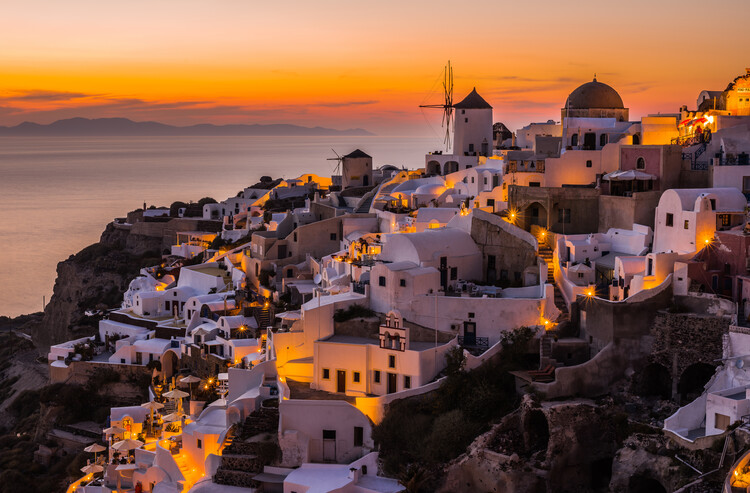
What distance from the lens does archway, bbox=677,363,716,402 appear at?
20969mm

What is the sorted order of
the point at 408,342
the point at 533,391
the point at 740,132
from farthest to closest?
the point at 740,132
the point at 408,342
the point at 533,391

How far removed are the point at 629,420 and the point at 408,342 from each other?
6.01m

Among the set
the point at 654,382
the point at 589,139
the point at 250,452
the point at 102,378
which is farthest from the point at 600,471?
the point at 102,378

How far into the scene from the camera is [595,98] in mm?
36062

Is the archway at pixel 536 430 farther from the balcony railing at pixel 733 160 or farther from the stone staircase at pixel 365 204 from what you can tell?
the stone staircase at pixel 365 204

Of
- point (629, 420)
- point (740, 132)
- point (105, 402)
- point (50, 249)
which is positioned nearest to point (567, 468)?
point (629, 420)

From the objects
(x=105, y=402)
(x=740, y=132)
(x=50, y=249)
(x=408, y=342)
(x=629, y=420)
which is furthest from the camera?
(x=50, y=249)

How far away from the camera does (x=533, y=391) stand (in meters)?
21.5

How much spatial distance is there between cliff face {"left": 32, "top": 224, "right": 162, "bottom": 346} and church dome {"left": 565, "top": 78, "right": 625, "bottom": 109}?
25331mm

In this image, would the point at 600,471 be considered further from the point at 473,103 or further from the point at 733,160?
the point at 473,103

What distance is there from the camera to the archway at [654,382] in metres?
21.5

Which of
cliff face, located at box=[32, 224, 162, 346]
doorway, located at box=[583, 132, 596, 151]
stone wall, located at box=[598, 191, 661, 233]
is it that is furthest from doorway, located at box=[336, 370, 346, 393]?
cliff face, located at box=[32, 224, 162, 346]

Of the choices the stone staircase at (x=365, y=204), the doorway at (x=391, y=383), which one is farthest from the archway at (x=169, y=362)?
the doorway at (x=391, y=383)

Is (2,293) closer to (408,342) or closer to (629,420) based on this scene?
(408,342)
